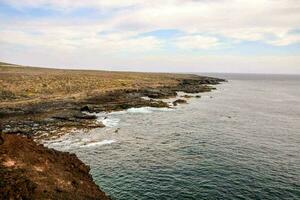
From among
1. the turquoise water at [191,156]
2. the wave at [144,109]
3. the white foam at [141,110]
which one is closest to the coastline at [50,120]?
the white foam at [141,110]

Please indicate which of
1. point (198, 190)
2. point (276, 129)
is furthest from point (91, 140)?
point (276, 129)

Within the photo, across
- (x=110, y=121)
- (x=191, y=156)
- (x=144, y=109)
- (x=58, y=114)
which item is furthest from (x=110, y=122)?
(x=191, y=156)

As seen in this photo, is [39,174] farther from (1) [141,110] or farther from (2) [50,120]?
(1) [141,110]

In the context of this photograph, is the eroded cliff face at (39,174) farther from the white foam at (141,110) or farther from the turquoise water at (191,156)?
the white foam at (141,110)

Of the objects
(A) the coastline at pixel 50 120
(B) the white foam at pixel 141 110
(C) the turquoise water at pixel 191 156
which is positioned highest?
(A) the coastline at pixel 50 120

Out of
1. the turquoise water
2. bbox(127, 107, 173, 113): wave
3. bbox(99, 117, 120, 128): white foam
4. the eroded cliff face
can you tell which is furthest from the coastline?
the turquoise water

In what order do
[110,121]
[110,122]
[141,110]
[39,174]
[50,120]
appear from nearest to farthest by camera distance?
[39,174] < [50,120] < [110,122] < [110,121] < [141,110]
